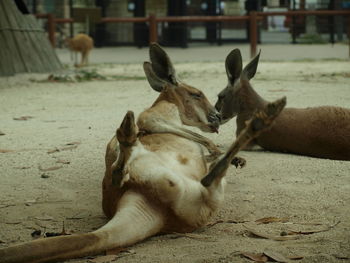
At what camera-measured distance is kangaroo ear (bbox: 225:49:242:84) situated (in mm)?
5498

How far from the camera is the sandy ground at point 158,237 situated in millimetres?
3111

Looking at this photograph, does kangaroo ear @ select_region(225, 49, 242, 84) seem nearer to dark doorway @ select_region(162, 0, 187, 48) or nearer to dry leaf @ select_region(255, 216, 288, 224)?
dry leaf @ select_region(255, 216, 288, 224)

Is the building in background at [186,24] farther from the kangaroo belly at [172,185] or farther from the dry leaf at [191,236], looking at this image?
the dry leaf at [191,236]

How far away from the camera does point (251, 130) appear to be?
299 cm

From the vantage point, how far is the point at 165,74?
13.4ft

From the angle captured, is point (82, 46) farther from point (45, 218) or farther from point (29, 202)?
point (45, 218)

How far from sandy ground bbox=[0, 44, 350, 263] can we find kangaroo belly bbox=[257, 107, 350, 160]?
94mm

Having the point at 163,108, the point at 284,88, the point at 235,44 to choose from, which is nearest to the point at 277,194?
the point at 163,108

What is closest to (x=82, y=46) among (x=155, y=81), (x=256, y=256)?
(x=155, y=81)

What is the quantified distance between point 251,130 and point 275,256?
52 cm

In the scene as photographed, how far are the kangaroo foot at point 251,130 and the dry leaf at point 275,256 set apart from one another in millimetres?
428

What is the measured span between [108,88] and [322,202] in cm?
710

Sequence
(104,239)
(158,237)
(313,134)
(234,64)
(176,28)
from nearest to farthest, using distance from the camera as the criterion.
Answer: (104,239) < (158,237) < (313,134) < (234,64) < (176,28)

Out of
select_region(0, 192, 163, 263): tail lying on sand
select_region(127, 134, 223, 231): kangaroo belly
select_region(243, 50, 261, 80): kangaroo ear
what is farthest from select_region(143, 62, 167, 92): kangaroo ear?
select_region(243, 50, 261, 80): kangaroo ear
